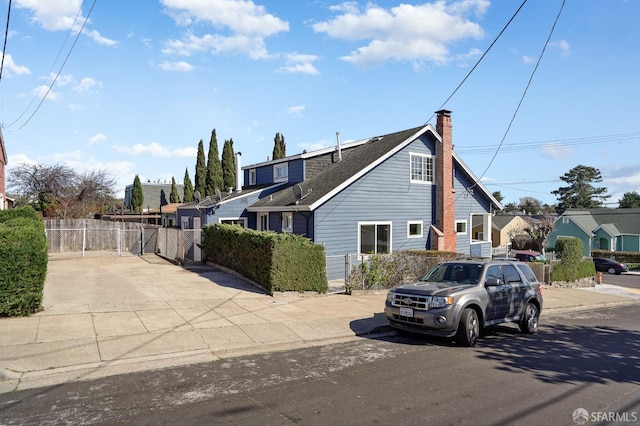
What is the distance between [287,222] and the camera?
67.6ft

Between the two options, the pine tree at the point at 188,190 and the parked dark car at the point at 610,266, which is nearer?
the parked dark car at the point at 610,266

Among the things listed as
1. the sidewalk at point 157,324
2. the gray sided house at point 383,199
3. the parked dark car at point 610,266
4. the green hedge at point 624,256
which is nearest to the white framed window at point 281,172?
the gray sided house at point 383,199

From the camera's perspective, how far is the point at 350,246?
1952 cm

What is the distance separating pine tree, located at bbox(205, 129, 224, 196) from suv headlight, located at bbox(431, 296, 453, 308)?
143 feet

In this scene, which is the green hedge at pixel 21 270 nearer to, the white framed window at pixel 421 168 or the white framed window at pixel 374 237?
the white framed window at pixel 374 237

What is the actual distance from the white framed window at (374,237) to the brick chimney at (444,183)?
2979 mm

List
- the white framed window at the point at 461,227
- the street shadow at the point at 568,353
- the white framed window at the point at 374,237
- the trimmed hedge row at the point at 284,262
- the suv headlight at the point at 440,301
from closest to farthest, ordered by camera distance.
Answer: the street shadow at the point at 568,353 < the suv headlight at the point at 440,301 < the trimmed hedge row at the point at 284,262 < the white framed window at the point at 374,237 < the white framed window at the point at 461,227

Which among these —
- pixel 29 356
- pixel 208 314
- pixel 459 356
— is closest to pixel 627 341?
pixel 459 356

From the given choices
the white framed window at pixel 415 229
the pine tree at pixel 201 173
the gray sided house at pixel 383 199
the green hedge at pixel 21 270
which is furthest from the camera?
the pine tree at pixel 201 173

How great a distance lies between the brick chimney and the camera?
874 inches

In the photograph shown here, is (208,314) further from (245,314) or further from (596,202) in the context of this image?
(596,202)

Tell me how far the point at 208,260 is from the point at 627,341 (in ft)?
53.1

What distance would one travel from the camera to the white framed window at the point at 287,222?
20078 millimetres
